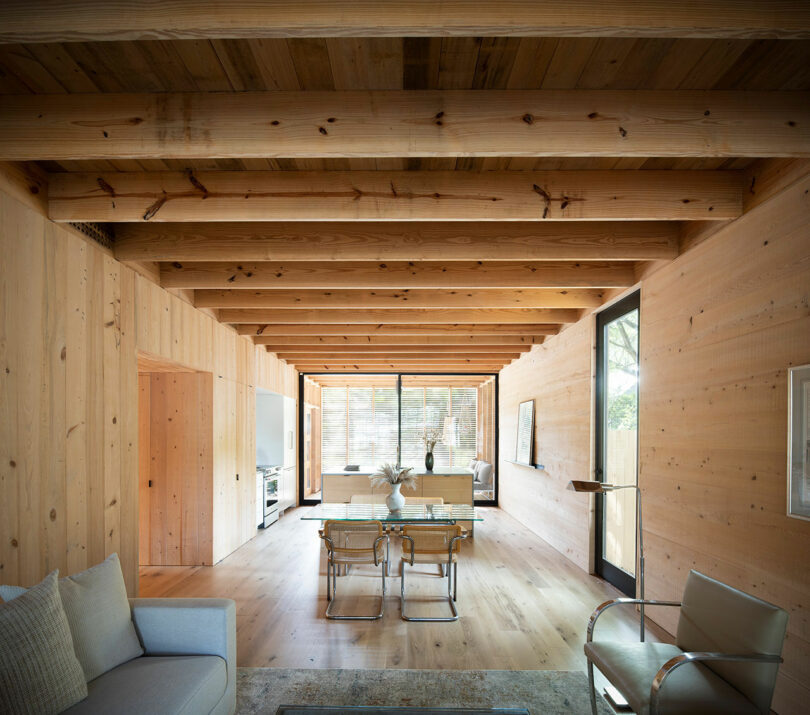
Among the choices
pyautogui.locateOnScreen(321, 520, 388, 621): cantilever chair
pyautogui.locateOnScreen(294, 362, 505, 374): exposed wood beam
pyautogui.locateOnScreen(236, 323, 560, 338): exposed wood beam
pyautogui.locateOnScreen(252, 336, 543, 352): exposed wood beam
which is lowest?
pyautogui.locateOnScreen(321, 520, 388, 621): cantilever chair

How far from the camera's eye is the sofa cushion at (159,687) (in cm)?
204

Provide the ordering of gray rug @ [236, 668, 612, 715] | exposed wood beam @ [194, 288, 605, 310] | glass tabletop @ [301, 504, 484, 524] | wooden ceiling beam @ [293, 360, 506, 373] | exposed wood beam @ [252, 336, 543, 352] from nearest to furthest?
1. gray rug @ [236, 668, 612, 715]
2. glass tabletop @ [301, 504, 484, 524]
3. exposed wood beam @ [194, 288, 605, 310]
4. exposed wood beam @ [252, 336, 543, 352]
5. wooden ceiling beam @ [293, 360, 506, 373]

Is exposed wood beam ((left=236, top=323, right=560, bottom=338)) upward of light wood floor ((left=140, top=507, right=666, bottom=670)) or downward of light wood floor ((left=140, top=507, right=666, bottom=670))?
upward

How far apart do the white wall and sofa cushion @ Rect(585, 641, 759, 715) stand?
6722 mm

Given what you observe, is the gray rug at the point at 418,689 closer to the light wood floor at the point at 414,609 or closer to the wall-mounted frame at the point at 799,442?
the light wood floor at the point at 414,609

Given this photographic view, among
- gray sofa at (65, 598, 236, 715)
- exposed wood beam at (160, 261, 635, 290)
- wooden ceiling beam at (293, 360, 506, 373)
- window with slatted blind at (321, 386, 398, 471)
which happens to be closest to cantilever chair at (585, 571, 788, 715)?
gray sofa at (65, 598, 236, 715)

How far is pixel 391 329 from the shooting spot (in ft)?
22.3

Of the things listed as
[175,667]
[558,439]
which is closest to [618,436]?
[558,439]

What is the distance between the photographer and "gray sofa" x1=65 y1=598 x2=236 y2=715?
208cm

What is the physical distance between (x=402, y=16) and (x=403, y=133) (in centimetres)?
67

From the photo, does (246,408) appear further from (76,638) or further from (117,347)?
(76,638)

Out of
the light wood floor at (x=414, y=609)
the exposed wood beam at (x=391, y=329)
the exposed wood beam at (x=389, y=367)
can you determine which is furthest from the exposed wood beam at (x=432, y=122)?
the exposed wood beam at (x=389, y=367)

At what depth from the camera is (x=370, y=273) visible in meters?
4.41

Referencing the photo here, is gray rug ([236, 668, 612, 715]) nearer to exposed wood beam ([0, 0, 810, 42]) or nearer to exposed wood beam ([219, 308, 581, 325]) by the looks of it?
exposed wood beam ([0, 0, 810, 42])
